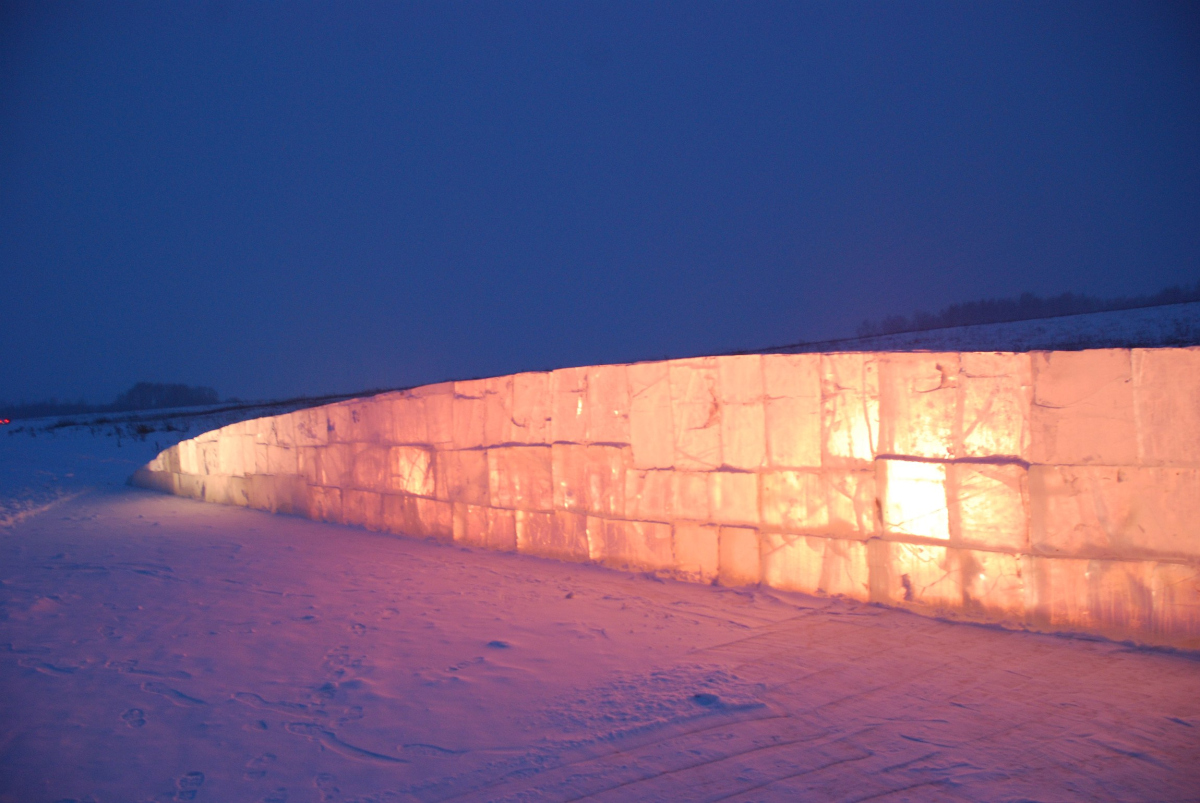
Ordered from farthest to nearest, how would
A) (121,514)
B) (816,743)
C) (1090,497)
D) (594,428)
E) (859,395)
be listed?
(121,514), (594,428), (859,395), (1090,497), (816,743)

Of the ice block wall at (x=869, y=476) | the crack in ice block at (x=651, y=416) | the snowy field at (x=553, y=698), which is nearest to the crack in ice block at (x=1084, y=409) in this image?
the ice block wall at (x=869, y=476)

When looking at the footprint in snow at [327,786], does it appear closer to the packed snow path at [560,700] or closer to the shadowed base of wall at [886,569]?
the packed snow path at [560,700]

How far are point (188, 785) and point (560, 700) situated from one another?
5.01 feet

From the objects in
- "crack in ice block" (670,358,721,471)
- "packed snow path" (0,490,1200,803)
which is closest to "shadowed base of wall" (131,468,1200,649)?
"packed snow path" (0,490,1200,803)

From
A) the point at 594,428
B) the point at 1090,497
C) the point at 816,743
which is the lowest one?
the point at 816,743

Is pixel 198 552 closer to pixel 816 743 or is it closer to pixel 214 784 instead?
pixel 214 784

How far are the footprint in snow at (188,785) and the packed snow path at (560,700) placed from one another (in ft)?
0.05

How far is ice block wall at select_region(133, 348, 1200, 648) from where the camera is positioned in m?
3.71

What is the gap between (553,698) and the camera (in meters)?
3.31

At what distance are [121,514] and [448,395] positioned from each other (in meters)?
5.21

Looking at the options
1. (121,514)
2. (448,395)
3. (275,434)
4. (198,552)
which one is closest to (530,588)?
(448,395)

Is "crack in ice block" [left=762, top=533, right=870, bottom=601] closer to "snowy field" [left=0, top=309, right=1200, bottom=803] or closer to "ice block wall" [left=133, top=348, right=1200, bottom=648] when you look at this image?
"ice block wall" [left=133, top=348, right=1200, bottom=648]

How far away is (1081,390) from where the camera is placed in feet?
12.8

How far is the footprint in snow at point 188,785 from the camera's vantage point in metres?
2.47
